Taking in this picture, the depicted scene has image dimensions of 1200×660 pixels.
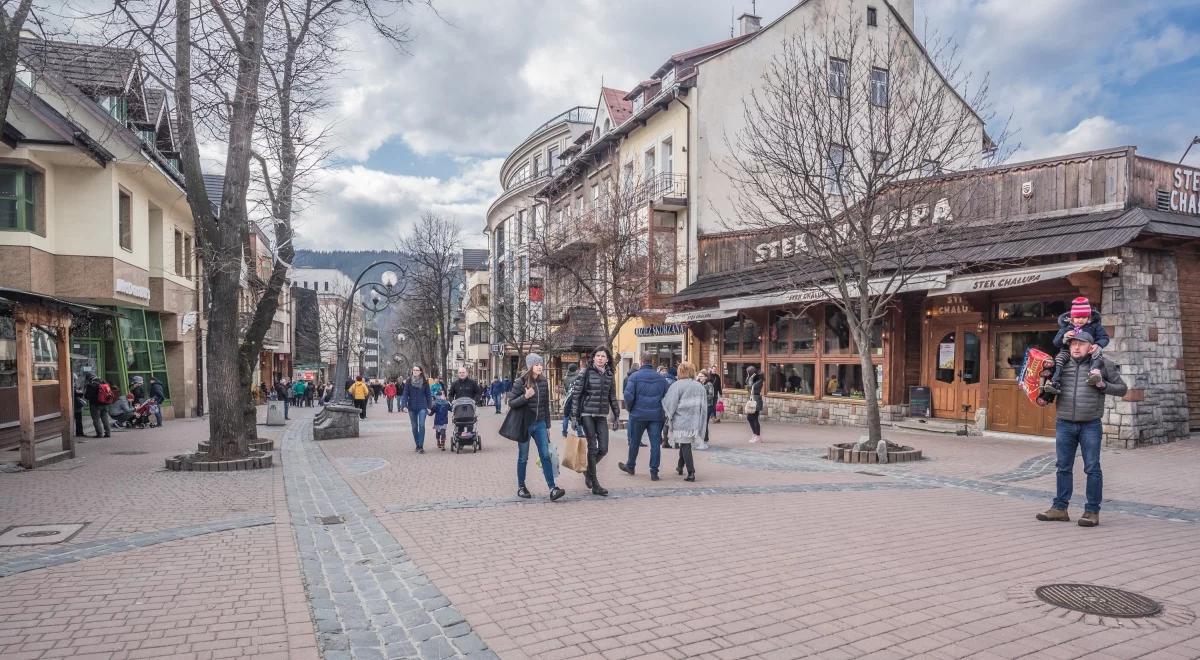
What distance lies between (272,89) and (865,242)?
1012 centimetres

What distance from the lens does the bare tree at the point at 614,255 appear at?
21.9m

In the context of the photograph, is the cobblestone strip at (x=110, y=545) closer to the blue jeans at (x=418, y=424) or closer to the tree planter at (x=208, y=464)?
the tree planter at (x=208, y=464)

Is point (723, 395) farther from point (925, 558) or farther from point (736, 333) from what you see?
point (925, 558)

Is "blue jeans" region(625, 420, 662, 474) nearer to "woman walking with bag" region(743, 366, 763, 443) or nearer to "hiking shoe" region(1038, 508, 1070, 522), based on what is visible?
"hiking shoe" region(1038, 508, 1070, 522)

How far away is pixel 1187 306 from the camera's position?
1301 centimetres

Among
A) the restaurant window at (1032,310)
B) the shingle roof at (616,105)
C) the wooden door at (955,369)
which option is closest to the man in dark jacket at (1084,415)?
the restaurant window at (1032,310)

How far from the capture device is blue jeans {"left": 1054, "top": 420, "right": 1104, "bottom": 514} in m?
6.73

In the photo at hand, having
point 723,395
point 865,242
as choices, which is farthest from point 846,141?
point 723,395

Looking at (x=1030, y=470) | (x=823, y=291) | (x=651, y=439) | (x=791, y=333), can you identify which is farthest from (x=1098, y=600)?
(x=791, y=333)

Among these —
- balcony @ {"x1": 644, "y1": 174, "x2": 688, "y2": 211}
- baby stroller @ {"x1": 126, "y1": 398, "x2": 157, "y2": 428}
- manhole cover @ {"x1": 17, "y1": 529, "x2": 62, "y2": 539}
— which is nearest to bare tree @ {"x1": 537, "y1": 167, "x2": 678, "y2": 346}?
balcony @ {"x1": 644, "y1": 174, "x2": 688, "y2": 211}

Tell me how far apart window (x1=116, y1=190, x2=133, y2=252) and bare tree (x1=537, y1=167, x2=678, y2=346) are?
11711mm

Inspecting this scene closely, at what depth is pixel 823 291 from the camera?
1317cm

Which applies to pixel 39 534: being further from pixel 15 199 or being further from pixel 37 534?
pixel 15 199

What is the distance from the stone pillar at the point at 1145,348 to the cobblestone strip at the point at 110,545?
501 inches
